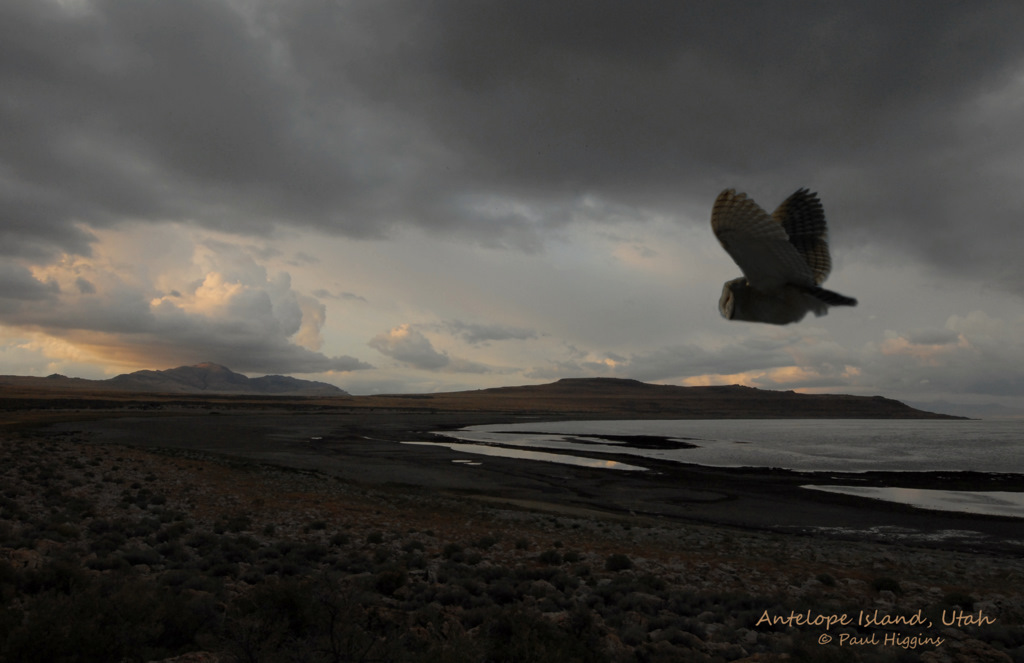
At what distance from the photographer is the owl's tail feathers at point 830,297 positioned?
12.4 feet

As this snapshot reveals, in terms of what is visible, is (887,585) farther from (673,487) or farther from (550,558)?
(673,487)

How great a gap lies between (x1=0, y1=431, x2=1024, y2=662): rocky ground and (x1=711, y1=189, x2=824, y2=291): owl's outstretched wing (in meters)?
4.48

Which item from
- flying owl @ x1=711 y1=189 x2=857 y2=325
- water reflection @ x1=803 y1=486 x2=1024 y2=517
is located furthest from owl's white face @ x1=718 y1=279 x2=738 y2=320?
water reflection @ x1=803 y1=486 x2=1024 y2=517

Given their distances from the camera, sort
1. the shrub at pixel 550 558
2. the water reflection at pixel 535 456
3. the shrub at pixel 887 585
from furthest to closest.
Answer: the water reflection at pixel 535 456 → the shrub at pixel 550 558 → the shrub at pixel 887 585

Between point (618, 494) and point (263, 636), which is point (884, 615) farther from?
point (618, 494)

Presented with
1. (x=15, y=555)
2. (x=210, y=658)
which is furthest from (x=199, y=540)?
(x=210, y=658)

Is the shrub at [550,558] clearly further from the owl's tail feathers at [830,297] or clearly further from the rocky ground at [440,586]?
the owl's tail feathers at [830,297]

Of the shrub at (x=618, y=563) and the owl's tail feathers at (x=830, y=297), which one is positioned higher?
the owl's tail feathers at (x=830, y=297)

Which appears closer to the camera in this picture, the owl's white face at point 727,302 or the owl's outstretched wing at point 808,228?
the owl's white face at point 727,302

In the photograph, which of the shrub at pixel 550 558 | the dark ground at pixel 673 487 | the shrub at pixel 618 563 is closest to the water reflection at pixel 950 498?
the dark ground at pixel 673 487

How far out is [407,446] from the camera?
44.8 meters

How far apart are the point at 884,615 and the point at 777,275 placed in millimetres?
A: 8378

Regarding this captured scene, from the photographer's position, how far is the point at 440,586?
953cm

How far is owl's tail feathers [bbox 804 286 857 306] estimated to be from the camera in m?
3.78
